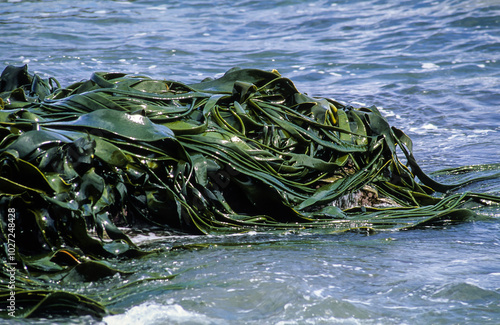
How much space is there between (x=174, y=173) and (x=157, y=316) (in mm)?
938

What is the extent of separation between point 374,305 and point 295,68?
230 inches

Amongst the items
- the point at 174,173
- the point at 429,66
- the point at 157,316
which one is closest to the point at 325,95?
the point at 429,66

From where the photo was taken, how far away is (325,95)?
6195 millimetres

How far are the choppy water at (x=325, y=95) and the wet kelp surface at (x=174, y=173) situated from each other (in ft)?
0.48

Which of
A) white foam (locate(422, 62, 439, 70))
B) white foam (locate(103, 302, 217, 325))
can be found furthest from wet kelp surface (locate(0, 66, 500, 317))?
white foam (locate(422, 62, 439, 70))

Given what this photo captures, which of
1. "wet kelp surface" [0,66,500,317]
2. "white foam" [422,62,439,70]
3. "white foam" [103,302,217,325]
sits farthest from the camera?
"white foam" [422,62,439,70]

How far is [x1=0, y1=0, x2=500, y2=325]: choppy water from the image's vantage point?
1879 mm

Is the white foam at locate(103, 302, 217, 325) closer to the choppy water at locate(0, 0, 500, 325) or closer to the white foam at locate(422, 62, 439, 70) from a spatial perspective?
the choppy water at locate(0, 0, 500, 325)

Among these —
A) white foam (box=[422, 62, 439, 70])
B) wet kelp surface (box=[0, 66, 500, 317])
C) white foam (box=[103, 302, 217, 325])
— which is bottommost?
white foam (box=[103, 302, 217, 325])

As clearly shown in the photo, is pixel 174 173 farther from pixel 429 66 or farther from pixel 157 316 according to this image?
pixel 429 66

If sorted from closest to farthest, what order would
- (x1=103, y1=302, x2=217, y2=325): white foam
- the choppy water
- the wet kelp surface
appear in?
(x1=103, y1=302, x2=217, y2=325): white foam → the choppy water → the wet kelp surface

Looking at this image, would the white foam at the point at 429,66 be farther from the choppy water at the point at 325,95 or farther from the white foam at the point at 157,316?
the white foam at the point at 157,316

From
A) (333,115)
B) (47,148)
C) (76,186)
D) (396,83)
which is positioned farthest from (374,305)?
(396,83)

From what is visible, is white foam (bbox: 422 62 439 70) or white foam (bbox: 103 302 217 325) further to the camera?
white foam (bbox: 422 62 439 70)
